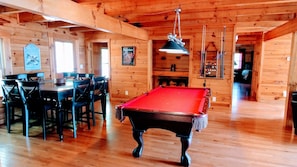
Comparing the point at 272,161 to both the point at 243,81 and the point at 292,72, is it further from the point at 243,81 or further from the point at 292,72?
the point at 243,81

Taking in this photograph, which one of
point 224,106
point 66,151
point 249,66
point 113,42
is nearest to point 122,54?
point 113,42

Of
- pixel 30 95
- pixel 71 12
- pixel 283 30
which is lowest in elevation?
pixel 30 95

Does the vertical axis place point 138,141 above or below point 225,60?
below

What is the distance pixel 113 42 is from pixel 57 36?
5.82 ft

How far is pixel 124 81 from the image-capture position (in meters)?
6.92

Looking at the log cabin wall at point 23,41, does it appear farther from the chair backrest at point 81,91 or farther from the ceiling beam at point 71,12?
the ceiling beam at point 71,12

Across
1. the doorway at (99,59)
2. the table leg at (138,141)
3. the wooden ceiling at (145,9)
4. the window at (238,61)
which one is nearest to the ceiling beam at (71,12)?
the wooden ceiling at (145,9)

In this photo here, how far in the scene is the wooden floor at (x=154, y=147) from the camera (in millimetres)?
2832

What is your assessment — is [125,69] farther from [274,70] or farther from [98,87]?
[274,70]

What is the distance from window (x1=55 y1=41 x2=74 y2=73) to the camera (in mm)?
6152

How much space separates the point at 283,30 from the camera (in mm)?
4910

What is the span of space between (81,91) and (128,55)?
3152 millimetres

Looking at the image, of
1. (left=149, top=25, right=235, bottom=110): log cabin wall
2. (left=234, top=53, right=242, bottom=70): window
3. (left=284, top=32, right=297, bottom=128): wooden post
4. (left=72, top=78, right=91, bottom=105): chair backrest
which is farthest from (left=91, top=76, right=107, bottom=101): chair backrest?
(left=234, top=53, right=242, bottom=70): window

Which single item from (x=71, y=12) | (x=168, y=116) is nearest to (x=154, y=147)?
(x=168, y=116)
